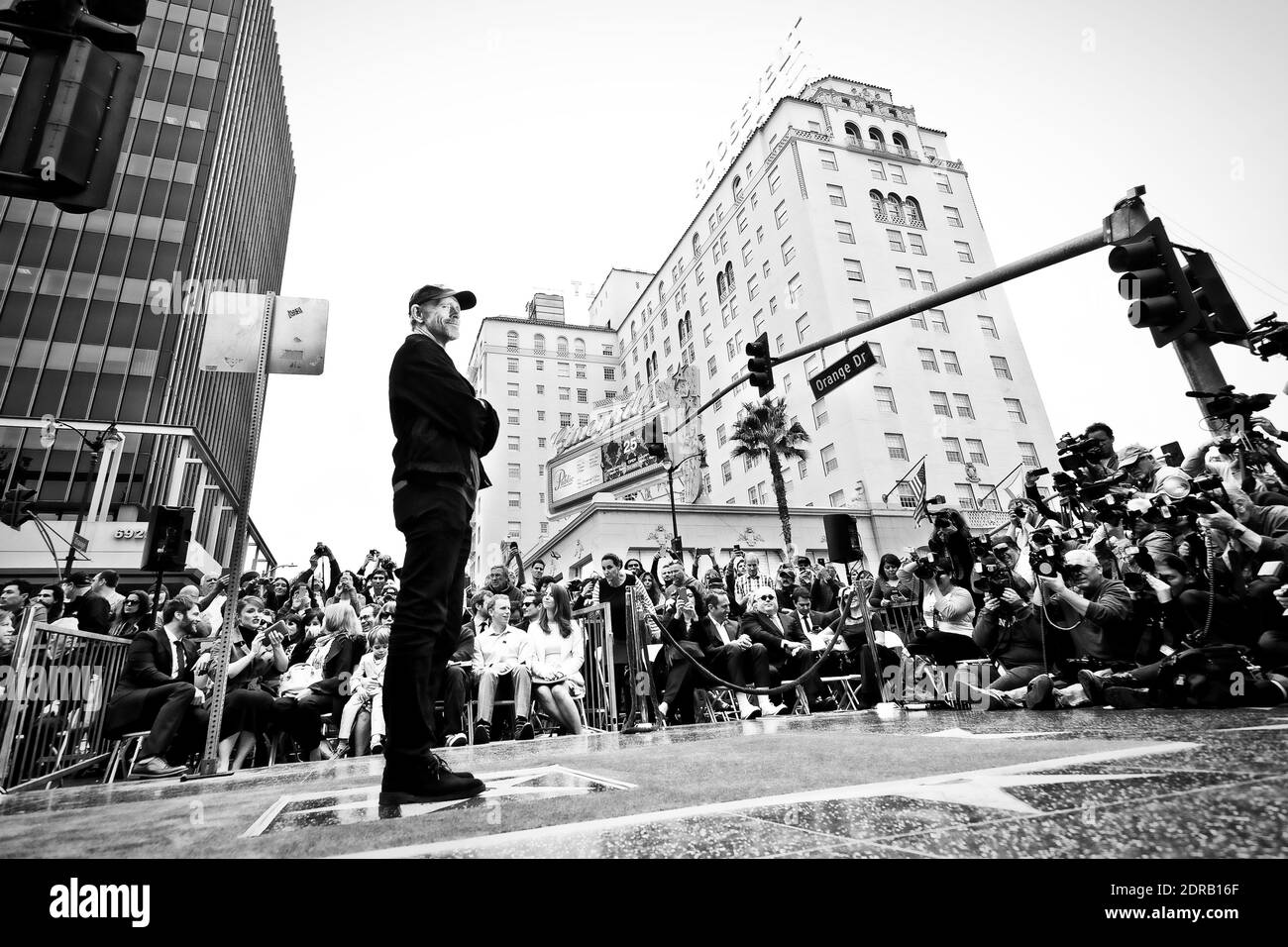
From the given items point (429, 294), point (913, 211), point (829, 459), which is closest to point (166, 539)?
point (429, 294)

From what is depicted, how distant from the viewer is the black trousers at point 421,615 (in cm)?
267

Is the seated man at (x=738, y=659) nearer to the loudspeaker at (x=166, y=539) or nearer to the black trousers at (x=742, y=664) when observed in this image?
the black trousers at (x=742, y=664)

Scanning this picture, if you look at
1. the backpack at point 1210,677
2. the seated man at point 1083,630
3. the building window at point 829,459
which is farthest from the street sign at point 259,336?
the building window at point 829,459

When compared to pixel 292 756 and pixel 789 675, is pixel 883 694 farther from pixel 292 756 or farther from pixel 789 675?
pixel 292 756

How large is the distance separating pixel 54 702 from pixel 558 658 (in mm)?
4935

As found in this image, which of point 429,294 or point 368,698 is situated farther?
point 368,698

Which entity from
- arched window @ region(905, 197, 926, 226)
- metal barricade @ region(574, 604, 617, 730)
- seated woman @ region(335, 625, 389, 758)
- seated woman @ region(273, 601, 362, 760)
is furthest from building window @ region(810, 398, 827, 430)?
seated woman @ region(335, 625, 389, 758)

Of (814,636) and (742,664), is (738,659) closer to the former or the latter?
(742,664)

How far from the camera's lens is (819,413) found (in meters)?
40.1

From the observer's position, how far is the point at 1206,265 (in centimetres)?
627

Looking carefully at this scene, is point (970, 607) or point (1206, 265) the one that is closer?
point (1206, 265)

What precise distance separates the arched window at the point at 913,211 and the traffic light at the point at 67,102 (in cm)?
5004
